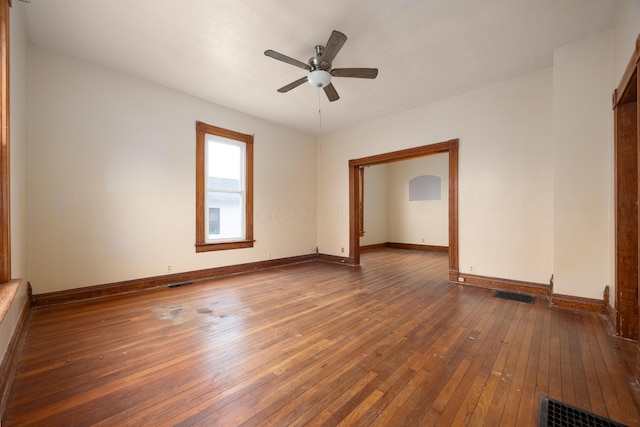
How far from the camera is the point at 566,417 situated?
1.43 metres

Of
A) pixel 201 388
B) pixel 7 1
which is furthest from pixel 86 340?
pixel 7 1

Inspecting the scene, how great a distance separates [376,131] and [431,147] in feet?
4.28

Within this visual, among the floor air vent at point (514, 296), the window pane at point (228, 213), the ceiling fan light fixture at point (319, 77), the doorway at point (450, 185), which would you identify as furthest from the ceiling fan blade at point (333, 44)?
the floor air vent at point (514, 296)

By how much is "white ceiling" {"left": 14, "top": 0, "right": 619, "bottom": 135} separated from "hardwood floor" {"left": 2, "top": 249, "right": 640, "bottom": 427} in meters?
3.11

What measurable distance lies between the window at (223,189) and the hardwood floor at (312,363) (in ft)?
5.20

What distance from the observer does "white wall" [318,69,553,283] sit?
354 centimetres

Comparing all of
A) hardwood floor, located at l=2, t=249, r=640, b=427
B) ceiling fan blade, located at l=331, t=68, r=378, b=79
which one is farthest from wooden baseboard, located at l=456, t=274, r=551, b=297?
ceiling fan blade, located at l=331, t=68, r=378, b=79

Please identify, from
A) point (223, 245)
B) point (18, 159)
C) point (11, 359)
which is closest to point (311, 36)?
point (18, 159)

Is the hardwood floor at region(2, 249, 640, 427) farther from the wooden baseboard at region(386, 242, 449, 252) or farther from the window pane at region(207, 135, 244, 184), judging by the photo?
the wooden baseboard at region(386, 242, 449, 252)

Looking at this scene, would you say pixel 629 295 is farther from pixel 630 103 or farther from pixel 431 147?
pixel 431 147

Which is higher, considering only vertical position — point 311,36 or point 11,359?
point 311,36

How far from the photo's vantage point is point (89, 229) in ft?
11.2

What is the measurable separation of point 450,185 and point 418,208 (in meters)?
4.28

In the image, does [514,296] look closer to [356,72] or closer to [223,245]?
[356,72]
